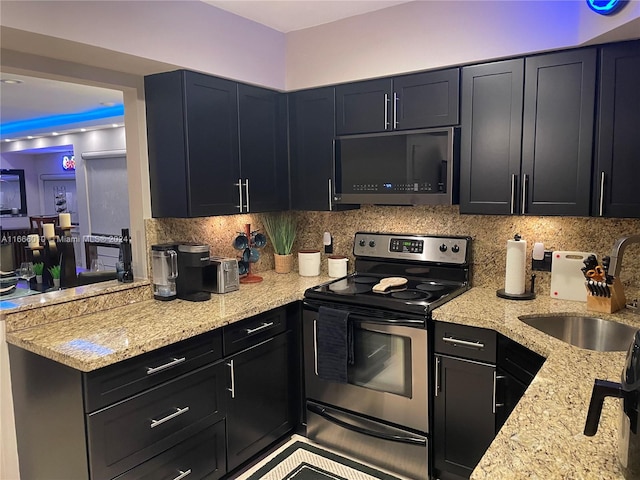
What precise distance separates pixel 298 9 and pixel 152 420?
2295 mm

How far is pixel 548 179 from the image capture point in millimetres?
2379

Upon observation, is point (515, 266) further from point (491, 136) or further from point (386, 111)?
point (386, 111)

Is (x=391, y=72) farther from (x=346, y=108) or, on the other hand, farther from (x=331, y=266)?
(x=331, y=266)

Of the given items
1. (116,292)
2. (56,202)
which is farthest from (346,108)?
(56,202)

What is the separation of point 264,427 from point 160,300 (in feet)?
3.02

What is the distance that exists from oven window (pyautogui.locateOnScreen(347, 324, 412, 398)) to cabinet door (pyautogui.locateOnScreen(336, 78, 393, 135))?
1208mm

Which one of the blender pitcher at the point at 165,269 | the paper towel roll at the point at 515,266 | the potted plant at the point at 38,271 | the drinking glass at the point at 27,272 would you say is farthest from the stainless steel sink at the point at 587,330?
the drinking glass at the point at 27,272

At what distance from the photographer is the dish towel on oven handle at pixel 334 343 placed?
101 inches

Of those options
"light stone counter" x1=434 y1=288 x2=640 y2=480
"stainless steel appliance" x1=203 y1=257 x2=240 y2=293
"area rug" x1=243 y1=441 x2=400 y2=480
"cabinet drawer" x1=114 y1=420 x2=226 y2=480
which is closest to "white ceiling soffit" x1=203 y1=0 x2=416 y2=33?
"stainless steel appliance" x1=203 y1=257 x2=240 y2=293

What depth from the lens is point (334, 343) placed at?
2605 mm

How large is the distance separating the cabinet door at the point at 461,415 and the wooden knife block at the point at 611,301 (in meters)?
0.60

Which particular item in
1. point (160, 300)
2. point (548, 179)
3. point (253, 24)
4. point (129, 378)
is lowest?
point (129, 378)

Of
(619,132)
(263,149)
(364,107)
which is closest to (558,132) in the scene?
(619,132)

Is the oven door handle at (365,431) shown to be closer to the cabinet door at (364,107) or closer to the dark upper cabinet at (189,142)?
the dark upper cabinet at (189,142)
